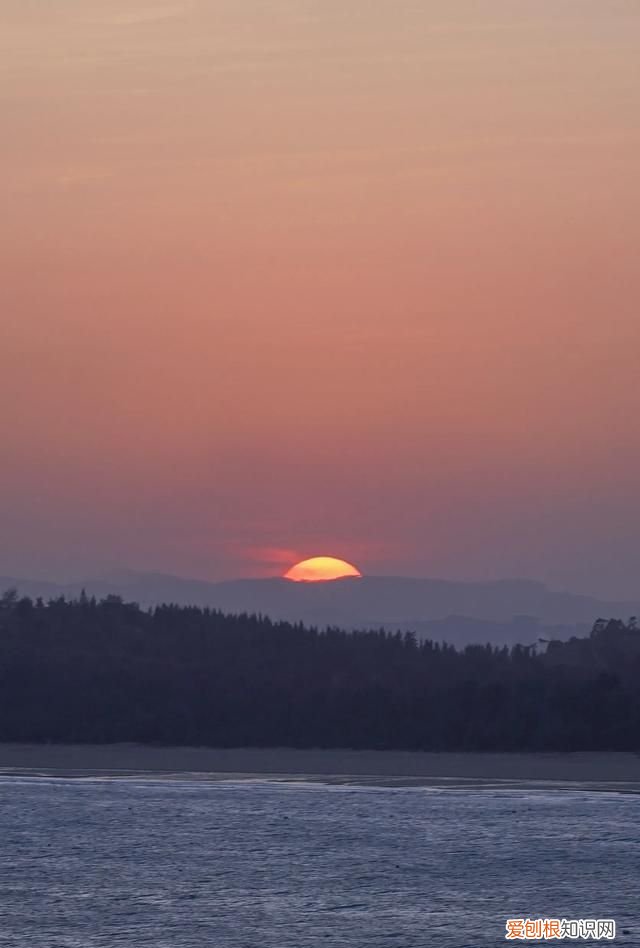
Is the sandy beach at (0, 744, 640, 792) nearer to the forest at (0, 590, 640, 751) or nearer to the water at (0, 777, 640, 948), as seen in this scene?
the forest at (0, 590, 640, 751)

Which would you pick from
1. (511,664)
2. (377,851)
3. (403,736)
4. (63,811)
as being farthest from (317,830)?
(511,664)

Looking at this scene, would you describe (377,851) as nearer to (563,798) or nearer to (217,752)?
(563,798)

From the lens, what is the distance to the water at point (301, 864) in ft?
84.6

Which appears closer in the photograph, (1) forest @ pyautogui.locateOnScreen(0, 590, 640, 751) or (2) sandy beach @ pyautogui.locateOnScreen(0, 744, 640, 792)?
(2) sandy beach @ pyautogui.locateOnScreen(0, 744, 640, 792)

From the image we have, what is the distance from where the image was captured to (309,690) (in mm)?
55469

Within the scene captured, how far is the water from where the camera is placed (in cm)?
2580

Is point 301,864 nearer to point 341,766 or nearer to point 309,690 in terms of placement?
point 341,766

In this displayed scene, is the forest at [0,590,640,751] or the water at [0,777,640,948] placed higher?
the forest at [0,590,640,751]

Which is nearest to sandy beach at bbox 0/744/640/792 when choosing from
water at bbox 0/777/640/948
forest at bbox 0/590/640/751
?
forest at bbox 0/590/640/751

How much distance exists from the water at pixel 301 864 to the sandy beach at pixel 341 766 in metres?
2.47

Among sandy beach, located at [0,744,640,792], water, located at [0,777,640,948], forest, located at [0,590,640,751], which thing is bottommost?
water, located at [0,777,640,948]

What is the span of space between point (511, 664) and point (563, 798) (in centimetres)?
1892

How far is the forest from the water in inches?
352

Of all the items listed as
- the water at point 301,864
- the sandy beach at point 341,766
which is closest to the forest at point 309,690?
the sandy beach at point 341,766
